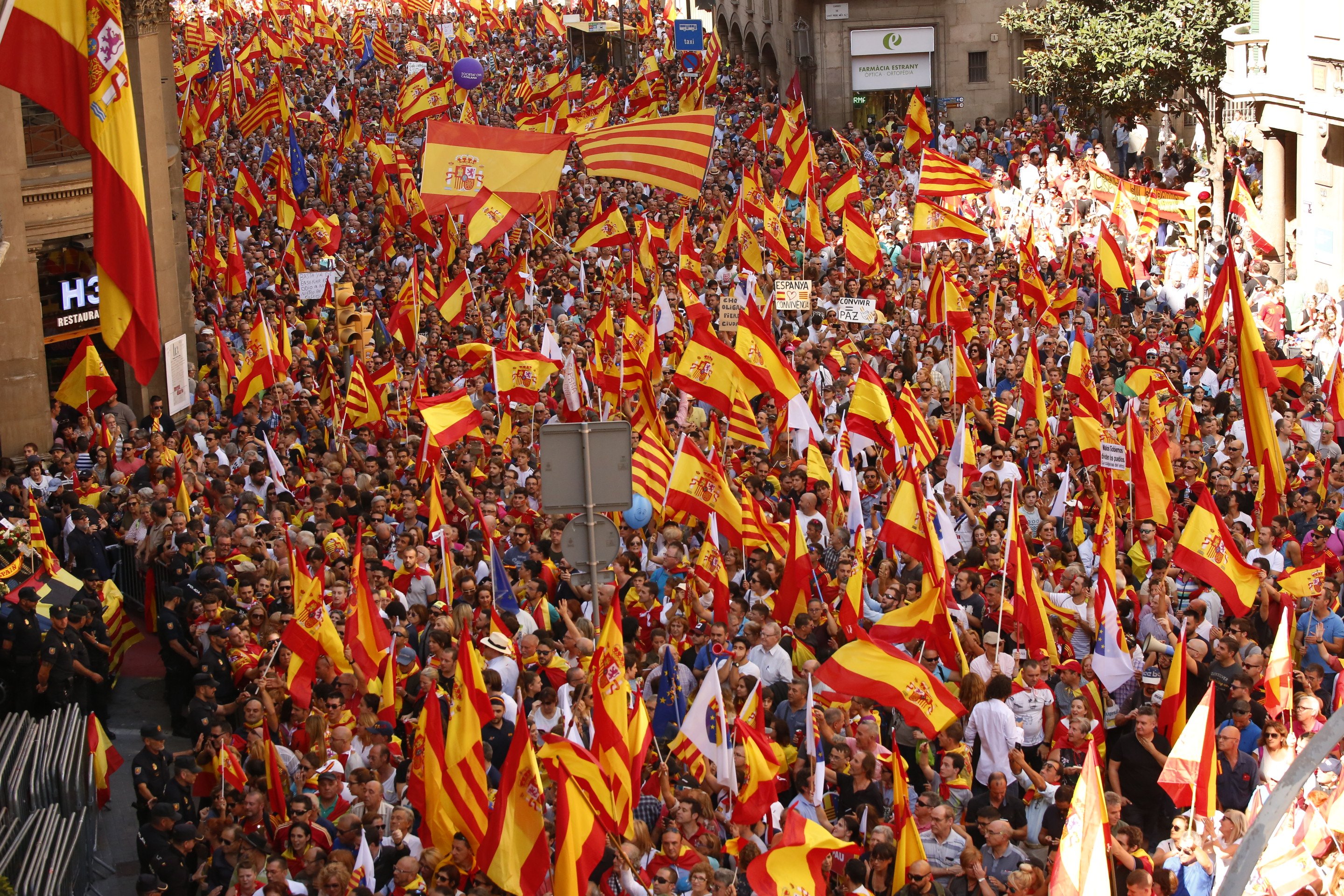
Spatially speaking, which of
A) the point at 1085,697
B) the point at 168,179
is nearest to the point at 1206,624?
the point at 1085,697

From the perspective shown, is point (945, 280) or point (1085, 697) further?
point (945, 280)

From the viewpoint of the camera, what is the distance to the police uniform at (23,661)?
13.8 metres

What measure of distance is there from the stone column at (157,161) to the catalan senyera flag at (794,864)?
16463 mm

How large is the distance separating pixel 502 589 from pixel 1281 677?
224 inches

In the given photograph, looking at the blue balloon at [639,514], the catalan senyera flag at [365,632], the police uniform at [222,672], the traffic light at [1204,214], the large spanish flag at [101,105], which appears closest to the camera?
the large spanish flag at [101,105]

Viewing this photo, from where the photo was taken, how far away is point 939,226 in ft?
79.3

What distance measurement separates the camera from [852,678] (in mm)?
11086

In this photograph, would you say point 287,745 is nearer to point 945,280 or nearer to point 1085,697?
point 1085,697

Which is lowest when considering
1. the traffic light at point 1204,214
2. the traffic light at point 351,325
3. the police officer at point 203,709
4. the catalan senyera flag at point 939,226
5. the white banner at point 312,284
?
the police officer at point 203,709

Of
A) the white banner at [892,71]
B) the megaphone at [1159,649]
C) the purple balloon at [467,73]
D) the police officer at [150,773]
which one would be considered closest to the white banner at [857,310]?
the megaphone at [1159,649]

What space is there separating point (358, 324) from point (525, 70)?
87.5ft

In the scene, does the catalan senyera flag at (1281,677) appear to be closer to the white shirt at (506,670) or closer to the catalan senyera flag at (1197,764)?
the catalan senyera flag at (1197,764)

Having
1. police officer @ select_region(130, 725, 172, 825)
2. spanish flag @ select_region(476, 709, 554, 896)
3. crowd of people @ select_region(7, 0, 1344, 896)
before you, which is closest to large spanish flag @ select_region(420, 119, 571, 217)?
crowd of people @ select_region(7, 0, 1344, 896)

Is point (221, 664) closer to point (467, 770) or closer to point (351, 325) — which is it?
point (467, 770)
